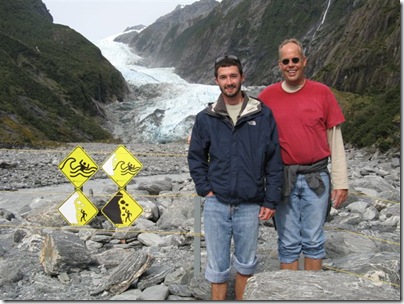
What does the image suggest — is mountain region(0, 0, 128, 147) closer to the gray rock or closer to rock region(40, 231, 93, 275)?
rock region(40, 231, 93, 275)

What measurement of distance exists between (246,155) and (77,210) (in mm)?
3668

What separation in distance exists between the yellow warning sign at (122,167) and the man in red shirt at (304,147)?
9.33ft

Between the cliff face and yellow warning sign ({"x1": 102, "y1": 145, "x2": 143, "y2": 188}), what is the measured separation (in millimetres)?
24720

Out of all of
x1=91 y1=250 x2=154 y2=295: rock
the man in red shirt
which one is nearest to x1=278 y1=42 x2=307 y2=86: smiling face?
the man in red shirt

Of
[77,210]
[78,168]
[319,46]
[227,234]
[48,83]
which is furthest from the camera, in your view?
[319,46]

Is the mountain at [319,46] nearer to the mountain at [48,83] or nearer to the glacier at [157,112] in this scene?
the glacier at [157,112]

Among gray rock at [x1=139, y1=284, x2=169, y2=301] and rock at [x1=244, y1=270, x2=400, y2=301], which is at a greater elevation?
rock at [x1=244, y1=270, x2=400, y2=301]

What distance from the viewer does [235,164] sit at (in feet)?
10.4

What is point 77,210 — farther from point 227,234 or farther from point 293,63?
point 293,63

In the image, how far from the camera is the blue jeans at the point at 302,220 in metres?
3.30

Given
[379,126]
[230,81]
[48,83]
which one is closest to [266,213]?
[230,81]

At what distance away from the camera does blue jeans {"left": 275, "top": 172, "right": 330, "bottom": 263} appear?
330 cm

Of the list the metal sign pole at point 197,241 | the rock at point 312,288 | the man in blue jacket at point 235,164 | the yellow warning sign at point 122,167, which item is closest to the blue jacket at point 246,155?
the man in blue jacket at point 235,164

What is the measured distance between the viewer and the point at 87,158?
6.02 meters
